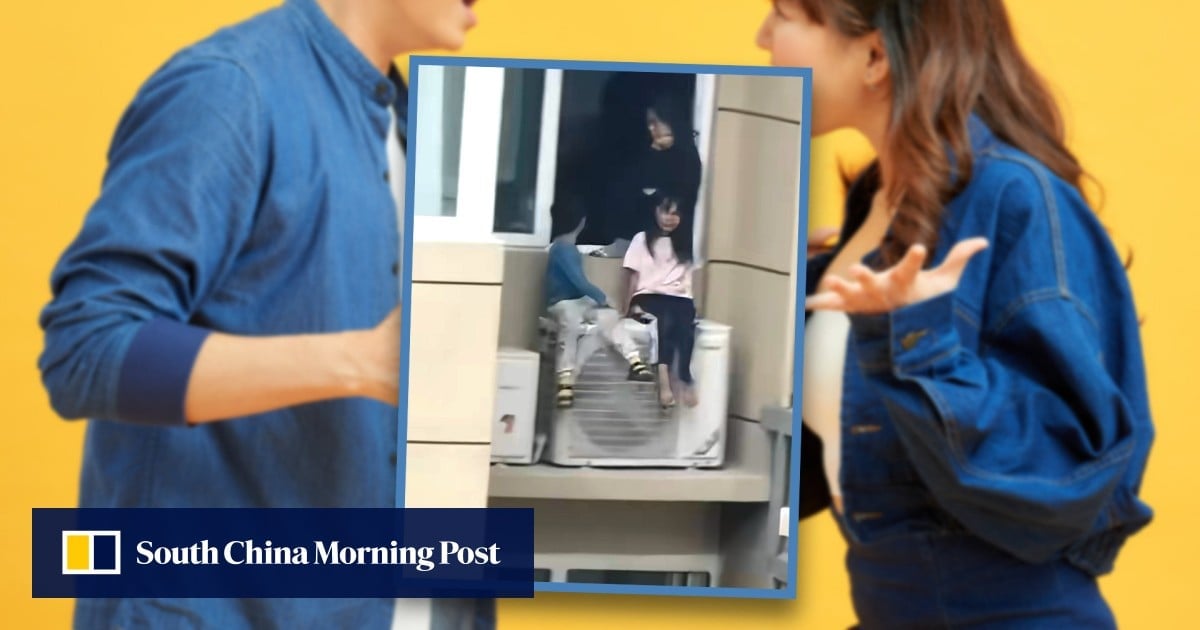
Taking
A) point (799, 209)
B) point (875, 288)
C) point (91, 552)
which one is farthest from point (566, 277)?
point (91, 552)

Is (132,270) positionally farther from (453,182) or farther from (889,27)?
(889,27)

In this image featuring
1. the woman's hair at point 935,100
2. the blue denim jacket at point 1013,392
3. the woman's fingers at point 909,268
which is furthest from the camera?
the woman's hair at point 935,100

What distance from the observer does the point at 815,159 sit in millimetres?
2094

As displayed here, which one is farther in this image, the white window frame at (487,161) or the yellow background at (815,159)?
the yellow background at (815,159)

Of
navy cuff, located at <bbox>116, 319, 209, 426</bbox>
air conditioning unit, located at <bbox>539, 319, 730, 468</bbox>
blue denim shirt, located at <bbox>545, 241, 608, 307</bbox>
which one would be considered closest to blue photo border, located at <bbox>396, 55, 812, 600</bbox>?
air conditioning unit, located at <bbox>539, 319, 730, 468</bbox>

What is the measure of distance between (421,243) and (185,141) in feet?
1.24

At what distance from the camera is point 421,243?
2.01m

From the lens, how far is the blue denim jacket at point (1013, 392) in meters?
1.80

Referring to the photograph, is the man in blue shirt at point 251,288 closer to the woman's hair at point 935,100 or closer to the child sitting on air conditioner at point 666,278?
the child sitting on air conditioner at point 666,278

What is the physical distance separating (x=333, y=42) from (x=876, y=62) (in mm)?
837

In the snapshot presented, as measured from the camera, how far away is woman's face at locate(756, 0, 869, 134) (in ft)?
6.59

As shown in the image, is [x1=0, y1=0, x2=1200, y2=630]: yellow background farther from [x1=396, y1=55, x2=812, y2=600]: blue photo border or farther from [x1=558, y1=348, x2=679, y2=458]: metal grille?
[x1=558, y1=348, x2=679, y2=458]: metal grille

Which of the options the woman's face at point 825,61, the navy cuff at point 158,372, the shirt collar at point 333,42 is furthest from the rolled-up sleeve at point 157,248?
the woman's face at point 825,61

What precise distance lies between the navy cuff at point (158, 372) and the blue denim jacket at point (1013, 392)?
3.11 feet
